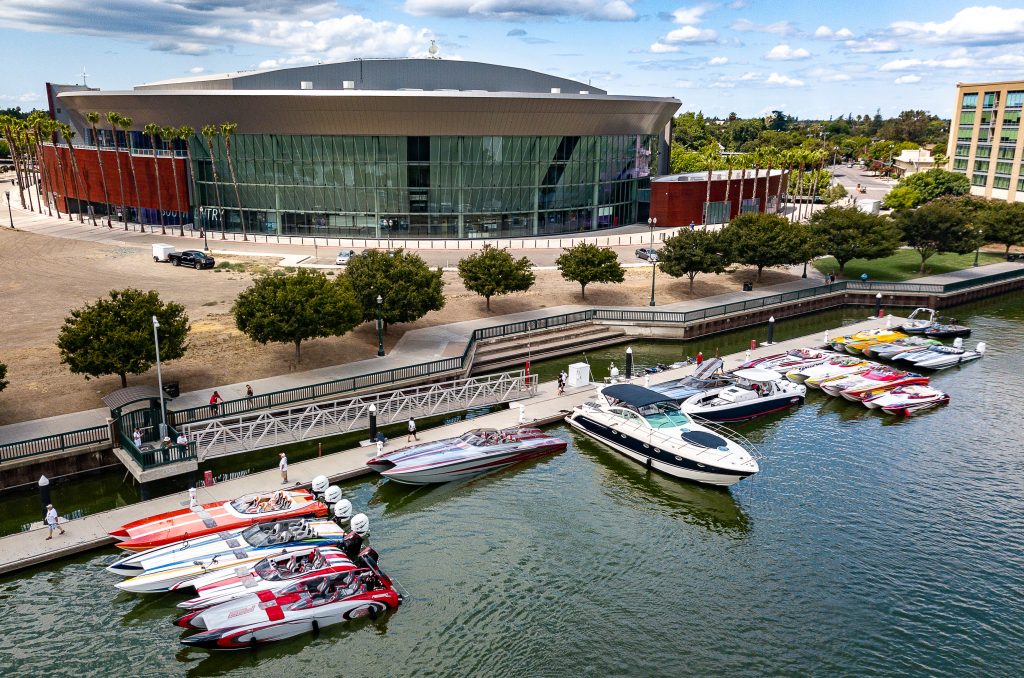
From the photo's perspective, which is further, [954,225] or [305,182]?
[305,182]

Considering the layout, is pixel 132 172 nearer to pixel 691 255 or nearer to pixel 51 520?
pixel 691 255

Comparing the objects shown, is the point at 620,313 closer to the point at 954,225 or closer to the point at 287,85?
the point at 954,225

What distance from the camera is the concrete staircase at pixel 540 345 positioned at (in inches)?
1964

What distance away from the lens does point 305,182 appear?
8956 centimetres

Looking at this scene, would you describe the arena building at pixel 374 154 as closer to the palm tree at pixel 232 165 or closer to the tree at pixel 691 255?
the palm tree at pixel 232 165

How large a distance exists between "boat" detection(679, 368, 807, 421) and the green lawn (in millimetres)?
36687

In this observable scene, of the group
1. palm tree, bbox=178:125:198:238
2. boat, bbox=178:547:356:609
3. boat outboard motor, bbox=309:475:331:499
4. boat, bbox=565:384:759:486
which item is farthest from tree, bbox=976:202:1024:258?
palm tree, bbox=178:125:198:238

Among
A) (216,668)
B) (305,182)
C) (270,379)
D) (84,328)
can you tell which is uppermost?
(305,182)

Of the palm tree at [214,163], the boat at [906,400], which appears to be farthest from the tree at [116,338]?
the palm tree at [214,163]

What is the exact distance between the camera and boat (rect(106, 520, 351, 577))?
2594cm

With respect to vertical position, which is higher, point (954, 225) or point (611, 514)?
point (954, 225)

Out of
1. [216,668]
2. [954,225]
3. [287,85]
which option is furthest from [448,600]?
[287,85]

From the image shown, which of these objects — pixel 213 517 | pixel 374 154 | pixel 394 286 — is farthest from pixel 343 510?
pixel 374 154

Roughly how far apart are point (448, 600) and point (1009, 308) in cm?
6615
